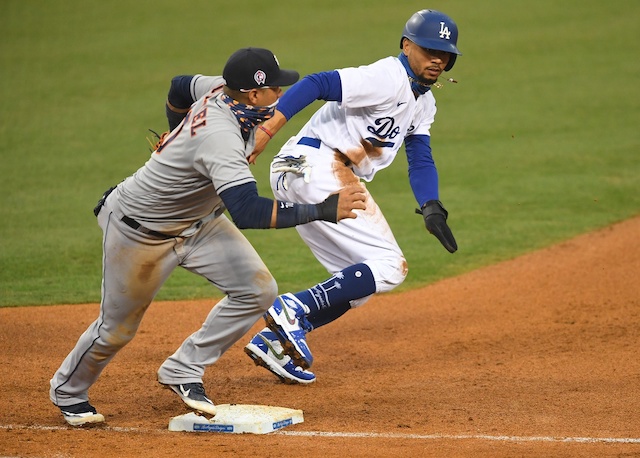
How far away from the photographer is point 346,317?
8.48 m

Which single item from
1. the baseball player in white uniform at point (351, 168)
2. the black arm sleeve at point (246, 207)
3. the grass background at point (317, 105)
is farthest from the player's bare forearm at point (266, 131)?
the grass background at point (317, 105)

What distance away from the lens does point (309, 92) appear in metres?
6.14

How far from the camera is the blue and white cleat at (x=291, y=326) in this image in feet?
20.1

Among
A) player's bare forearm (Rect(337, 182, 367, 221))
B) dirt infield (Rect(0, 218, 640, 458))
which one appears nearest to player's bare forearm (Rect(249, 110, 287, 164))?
player's bare forearm (Rect(337, 182, 367, 221))

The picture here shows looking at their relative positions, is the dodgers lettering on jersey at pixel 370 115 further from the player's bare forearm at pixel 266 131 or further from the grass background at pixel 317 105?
the grass background at pixel 317 105

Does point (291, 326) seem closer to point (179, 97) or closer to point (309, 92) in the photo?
point (309, 92)

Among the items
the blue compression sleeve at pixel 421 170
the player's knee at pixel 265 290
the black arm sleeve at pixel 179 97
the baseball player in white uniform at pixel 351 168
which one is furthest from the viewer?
the blue compression sleeve at pixel 421 170

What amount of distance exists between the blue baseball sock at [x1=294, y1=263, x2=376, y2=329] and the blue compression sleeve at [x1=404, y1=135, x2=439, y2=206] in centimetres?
74

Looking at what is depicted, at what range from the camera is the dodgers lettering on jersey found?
6328mm

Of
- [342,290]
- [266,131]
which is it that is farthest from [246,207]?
[342,290]

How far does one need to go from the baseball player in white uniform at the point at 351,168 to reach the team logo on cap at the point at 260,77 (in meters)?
0.83

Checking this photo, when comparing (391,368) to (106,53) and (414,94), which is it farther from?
(106,53)

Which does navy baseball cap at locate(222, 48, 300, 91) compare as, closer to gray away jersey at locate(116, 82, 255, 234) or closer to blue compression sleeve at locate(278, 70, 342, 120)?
gray away jersey at locate(116, 82, 255, 234)

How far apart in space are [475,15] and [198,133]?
17.1m
